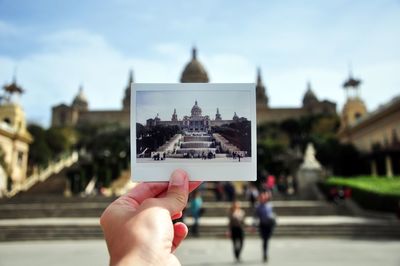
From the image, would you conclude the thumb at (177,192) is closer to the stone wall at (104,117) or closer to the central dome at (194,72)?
the central dome at (194,72)

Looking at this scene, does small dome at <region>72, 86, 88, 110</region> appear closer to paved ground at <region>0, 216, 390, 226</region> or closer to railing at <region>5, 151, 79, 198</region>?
railing at <region>5, 151, 79, 198</region>

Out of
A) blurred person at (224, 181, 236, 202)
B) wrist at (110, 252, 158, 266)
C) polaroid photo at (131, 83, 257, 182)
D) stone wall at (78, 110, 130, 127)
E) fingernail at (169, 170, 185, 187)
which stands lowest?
blurred person at (224, 181, 236, 202)

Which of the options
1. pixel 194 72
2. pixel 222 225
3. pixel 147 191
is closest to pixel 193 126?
pixel 147 191

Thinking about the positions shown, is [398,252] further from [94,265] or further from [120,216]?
[120,216]

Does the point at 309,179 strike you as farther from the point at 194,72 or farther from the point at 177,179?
the point at 194,72

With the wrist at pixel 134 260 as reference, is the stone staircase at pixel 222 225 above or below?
below

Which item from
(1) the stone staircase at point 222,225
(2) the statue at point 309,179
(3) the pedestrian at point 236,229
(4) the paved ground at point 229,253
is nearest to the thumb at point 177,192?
(4) the paved ground at point 229,253


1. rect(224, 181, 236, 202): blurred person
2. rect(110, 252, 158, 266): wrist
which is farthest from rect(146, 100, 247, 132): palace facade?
rect(224, 181, 236, 202): blurred person
